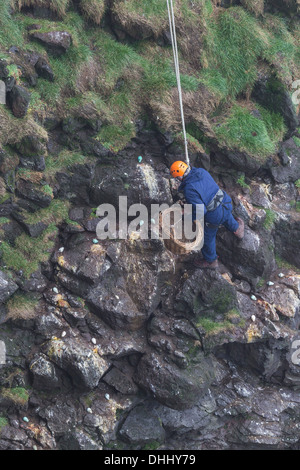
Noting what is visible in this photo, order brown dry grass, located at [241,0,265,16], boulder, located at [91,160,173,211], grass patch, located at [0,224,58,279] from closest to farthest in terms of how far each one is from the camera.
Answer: grass patch, located at [0,224,58,279]
boulder, located at [91,160,173,211]
brown dry grass, located at [241,0,265,16]

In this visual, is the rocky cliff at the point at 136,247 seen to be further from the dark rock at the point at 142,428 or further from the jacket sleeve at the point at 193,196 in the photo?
the jacket sleeve at the point at 193,196

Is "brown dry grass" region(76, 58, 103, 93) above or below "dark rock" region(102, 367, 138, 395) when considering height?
above

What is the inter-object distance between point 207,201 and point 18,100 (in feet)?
12.6

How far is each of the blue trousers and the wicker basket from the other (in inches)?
6.8

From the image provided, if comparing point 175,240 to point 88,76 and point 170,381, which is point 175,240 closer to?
point 170,381

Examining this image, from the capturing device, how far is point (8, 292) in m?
8.23

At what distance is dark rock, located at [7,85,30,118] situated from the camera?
346 inches

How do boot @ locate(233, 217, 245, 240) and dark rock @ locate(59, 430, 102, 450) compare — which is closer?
dark rock @ locate(59, 430, 102, 450)

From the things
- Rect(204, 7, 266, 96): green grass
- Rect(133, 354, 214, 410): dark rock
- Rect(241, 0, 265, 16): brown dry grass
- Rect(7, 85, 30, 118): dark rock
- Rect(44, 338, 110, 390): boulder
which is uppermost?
Rect(241, 0, 265, 16): brown dry grass

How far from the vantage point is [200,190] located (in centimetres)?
859

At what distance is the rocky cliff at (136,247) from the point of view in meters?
8.52

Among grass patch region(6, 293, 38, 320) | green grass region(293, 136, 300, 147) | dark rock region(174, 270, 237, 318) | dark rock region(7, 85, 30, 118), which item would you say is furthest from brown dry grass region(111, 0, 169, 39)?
grass patch region(6, 293, 38, 320)

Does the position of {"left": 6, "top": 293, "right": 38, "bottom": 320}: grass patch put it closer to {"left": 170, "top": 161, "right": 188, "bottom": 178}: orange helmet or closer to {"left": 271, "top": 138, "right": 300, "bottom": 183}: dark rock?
{"left": 170, "top": 161, "right": 188, "bottom": 178}: orange helmet

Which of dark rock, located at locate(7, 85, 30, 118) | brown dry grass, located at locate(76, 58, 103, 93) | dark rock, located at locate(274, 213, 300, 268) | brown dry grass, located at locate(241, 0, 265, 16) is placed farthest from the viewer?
brown dry grass, located at locate(241, 0, 265, 16)
